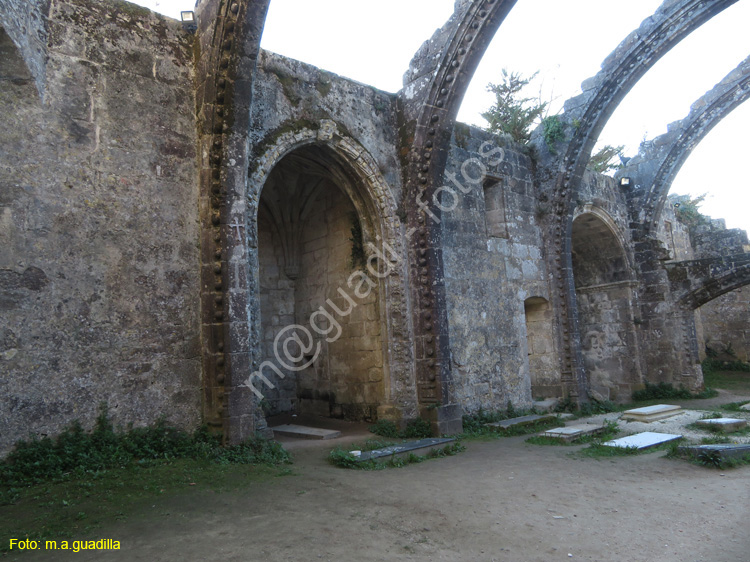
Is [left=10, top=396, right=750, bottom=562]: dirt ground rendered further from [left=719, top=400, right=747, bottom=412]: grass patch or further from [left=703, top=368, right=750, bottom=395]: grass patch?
[left=703, top=368, right=750, bottom=395]: grass patch

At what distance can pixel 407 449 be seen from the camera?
6094 millimetres

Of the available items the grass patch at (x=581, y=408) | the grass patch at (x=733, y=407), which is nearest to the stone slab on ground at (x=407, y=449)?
the grass patch at (x=581, y=408)

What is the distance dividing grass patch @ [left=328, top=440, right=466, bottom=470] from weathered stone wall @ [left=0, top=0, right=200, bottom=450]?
159cm

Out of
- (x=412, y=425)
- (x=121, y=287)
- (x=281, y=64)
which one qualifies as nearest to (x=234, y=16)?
(x=281, y=64)

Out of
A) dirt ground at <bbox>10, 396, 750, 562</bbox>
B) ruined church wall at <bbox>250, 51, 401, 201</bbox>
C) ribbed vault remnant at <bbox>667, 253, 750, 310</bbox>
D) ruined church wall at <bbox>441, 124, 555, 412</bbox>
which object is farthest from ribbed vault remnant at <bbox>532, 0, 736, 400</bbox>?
dirt ground at <bbox>10, 396, 750, 562</bbox>

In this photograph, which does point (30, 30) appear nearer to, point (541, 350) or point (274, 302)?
point (274, 302)

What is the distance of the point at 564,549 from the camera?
315 cm

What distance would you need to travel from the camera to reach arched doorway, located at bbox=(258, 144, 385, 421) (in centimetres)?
784

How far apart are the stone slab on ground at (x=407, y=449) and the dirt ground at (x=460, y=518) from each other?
0.43m

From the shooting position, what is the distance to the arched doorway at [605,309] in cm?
1190

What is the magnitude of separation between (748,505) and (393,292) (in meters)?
4.72

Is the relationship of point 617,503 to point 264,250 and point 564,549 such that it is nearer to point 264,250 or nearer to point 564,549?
point 564,549

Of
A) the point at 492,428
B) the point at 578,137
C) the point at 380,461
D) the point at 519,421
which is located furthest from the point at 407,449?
the point at 578,137

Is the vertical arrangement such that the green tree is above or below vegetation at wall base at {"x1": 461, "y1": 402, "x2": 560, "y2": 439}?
above
